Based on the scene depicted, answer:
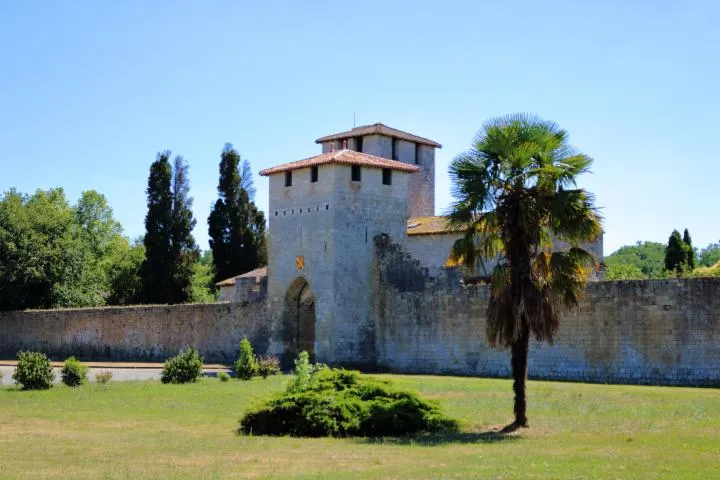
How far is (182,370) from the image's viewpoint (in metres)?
29.1

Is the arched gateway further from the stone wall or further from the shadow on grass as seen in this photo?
the shadow on grass

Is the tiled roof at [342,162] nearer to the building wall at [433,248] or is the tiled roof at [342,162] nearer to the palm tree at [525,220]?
the building wall at [433,248]

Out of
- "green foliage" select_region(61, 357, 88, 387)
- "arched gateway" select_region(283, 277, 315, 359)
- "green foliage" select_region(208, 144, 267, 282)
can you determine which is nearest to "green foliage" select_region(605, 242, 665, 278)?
"green foliage" select_region(208, 144, 267, 282)

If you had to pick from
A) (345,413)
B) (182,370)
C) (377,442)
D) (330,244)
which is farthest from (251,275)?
(377,442)

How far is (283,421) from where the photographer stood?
17656 millimetres

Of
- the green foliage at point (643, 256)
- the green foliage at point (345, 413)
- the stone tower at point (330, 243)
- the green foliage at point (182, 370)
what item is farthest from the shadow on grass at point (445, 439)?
the green foliage at point (643, 256)

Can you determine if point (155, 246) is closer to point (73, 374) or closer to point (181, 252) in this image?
point (181, 252)

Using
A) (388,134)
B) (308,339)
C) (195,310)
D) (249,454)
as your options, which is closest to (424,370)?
(308,339)

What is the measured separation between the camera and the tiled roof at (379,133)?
157 feet

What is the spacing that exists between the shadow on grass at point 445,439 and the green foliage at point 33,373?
1317 centimetres

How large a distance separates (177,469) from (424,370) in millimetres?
21399

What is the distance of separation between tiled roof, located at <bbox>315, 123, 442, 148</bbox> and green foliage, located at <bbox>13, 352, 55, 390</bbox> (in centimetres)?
2392

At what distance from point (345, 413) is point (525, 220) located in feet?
15.3

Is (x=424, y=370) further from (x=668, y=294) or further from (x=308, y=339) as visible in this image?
(x=668, y=294)
